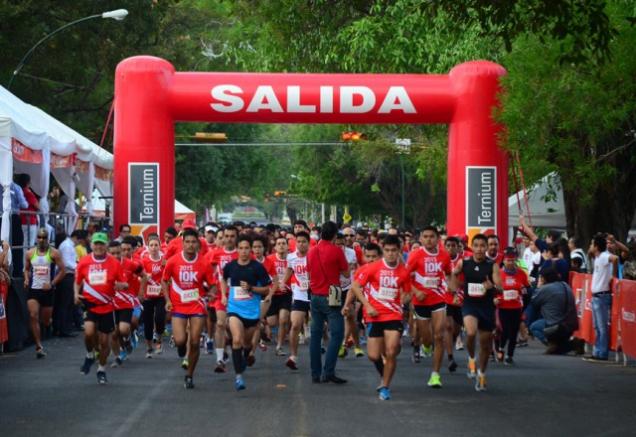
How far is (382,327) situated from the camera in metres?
14.2

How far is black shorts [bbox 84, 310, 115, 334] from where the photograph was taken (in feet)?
51.2

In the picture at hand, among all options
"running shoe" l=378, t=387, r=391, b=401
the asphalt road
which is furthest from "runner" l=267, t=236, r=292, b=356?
"running shoe" l=378, t=387, r=391, b=401

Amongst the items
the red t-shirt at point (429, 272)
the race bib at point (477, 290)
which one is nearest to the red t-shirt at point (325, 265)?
the red t-shirt at point (429, 272)

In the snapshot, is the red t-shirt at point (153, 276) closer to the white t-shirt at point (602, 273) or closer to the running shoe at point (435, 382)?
the running shoe at point (435, 382)

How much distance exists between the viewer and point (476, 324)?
50.4ft

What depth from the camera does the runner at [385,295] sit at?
554 inches

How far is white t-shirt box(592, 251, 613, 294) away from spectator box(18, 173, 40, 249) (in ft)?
28.2

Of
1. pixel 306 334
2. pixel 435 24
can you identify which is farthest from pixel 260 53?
pixel 306 334

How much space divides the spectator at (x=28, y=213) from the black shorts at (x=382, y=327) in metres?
8.37

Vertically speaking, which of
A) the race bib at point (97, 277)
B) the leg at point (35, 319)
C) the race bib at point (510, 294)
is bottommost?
the leg at point (35, 319)

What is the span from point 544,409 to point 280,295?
7.15m

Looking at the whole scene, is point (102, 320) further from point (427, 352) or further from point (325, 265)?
point (427, 352)

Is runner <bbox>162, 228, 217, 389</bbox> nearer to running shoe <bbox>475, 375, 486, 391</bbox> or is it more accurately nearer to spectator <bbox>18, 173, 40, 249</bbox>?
running shoe <bbox>475, 375, 486, 391</bbox>

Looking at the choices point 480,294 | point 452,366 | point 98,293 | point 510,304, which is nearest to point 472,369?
point 480,294
